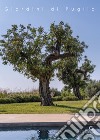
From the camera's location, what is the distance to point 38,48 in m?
21.2

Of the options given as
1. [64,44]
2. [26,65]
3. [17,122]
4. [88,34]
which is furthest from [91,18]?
[17,122]

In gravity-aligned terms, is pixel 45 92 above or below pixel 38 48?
below

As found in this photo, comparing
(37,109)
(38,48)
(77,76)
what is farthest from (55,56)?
(77,76)

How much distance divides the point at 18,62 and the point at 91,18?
570cm

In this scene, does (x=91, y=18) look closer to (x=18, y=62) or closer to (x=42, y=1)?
(x=42, y=1)

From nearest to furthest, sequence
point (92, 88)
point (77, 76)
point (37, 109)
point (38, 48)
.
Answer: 1. point (37, 109)
2. point (38, 48)
3. point (77, 76)
4. point (92, 88)

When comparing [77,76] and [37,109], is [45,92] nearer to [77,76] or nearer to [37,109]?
[37,109]

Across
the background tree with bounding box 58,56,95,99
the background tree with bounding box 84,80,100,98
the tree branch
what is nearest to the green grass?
the tree branch

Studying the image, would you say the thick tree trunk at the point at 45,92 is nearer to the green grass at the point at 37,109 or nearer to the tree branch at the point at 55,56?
the tree branch at the point at 55,56

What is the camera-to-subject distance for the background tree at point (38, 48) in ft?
68.1

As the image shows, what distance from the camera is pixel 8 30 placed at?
21.2 metres

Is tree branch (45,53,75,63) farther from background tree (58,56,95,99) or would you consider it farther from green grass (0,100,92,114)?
background tree (58,56,95,99)

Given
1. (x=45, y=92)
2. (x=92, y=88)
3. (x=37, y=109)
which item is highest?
(x=92, y=88)

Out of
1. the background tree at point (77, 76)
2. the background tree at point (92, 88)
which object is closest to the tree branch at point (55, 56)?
the background tree at point (77, 76)
